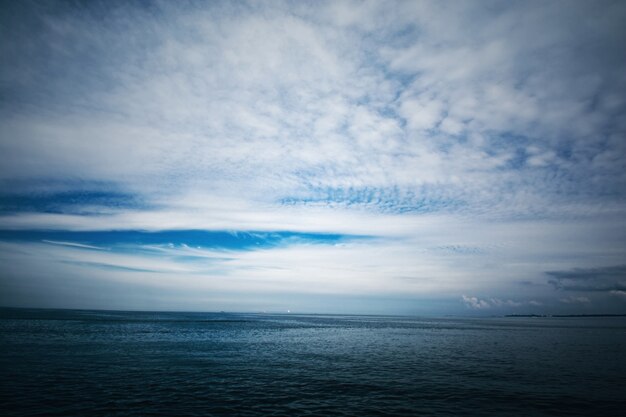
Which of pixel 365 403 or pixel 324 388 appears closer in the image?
pixel 365 403

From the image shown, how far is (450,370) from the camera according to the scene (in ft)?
113

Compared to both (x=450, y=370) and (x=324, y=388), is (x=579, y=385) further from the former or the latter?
(x=324, y=388)

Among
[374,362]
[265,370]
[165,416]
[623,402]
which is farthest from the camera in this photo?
[374,362]

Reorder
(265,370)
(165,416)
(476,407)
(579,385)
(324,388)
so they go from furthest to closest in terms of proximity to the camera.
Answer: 1. (265,370)
2. (579,385)
3. (324,388)
4. (476,407)
5. (165,416)

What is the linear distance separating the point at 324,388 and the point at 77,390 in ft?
61.2

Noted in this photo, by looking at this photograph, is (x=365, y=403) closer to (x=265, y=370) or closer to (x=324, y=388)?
(x=324, y=388)

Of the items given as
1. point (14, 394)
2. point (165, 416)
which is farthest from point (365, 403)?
point (14, 394)

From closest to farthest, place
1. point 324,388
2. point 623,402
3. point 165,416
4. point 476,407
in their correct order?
point 165,416 < point 476,407 < point 623,402 < point 324,388

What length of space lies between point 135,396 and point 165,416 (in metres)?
5.51

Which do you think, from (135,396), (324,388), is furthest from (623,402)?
(135,396)

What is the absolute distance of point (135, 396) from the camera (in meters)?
23.2

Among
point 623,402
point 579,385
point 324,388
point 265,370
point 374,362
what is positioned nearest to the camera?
point 623,402

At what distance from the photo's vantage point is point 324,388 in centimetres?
2642

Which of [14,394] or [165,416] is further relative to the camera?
→ [14,394]
